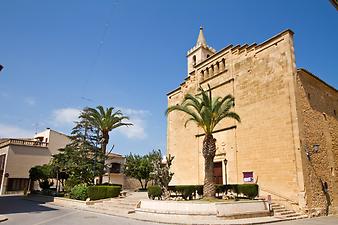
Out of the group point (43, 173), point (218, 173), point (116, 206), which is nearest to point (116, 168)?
point (43, 173)

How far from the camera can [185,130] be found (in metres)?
27.7

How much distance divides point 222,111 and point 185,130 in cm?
991

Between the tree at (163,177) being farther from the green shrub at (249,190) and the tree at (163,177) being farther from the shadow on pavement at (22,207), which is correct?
the shadow on pavement at (22,207)

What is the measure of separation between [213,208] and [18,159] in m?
31.9

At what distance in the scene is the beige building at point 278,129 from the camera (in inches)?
686

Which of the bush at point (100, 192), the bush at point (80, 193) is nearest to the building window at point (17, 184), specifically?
the bush at point (80, 193)

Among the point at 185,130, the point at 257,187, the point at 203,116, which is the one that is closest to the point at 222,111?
the point at 203,116

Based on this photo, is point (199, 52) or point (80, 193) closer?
point (80, 193)

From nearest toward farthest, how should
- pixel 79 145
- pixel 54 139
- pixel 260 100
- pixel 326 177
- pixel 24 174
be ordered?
pixel 326 177
pixel 260 100
pixel 79 145
pixel 24 174
pixel 54 139

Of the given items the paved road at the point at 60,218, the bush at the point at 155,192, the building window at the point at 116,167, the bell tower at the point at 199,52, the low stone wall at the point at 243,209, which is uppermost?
the bell tower at the point at 199,52

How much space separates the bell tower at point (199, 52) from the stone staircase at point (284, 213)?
20503mm

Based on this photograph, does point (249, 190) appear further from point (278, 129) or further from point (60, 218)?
point (60, 218)

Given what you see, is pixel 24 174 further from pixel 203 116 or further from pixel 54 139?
pixel 203 116

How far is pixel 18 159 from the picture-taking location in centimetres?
3659
